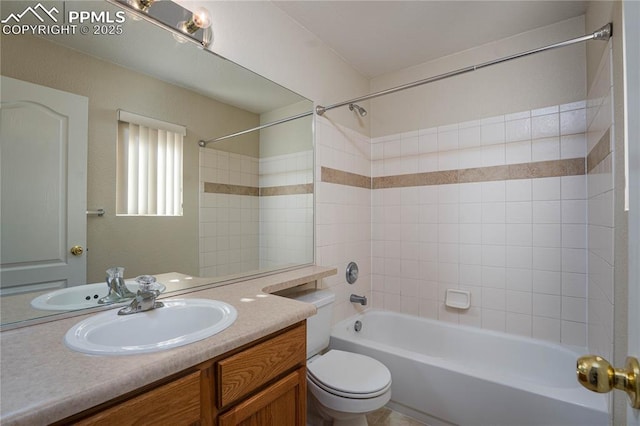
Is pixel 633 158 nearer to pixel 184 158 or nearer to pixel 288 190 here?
pixel 184 158

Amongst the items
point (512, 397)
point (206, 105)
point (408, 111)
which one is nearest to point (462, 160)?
point (408, 111)

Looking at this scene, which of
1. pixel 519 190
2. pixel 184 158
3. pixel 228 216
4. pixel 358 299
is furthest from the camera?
pixel 358 299

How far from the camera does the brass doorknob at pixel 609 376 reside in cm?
45

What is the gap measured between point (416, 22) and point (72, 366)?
7.77ft

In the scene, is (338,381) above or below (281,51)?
below

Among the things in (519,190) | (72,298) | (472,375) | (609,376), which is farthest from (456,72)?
(72,298)

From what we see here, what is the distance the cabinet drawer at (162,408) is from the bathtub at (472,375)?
4.45 feet

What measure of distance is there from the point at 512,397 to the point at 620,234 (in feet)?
3.21

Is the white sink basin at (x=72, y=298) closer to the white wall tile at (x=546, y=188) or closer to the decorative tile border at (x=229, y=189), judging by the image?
the decorative tile border at (x=229, y=189)

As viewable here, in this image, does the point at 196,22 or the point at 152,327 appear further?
the point at 196,22

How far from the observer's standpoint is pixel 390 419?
71.0 inches

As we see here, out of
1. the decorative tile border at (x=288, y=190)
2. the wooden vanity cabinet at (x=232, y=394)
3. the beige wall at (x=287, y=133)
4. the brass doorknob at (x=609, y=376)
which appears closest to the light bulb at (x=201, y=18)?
the beige wall at (x=287, y=133)

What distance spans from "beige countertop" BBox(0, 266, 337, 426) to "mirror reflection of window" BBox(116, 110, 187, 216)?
1.52ft

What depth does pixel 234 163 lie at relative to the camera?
1652 mm
